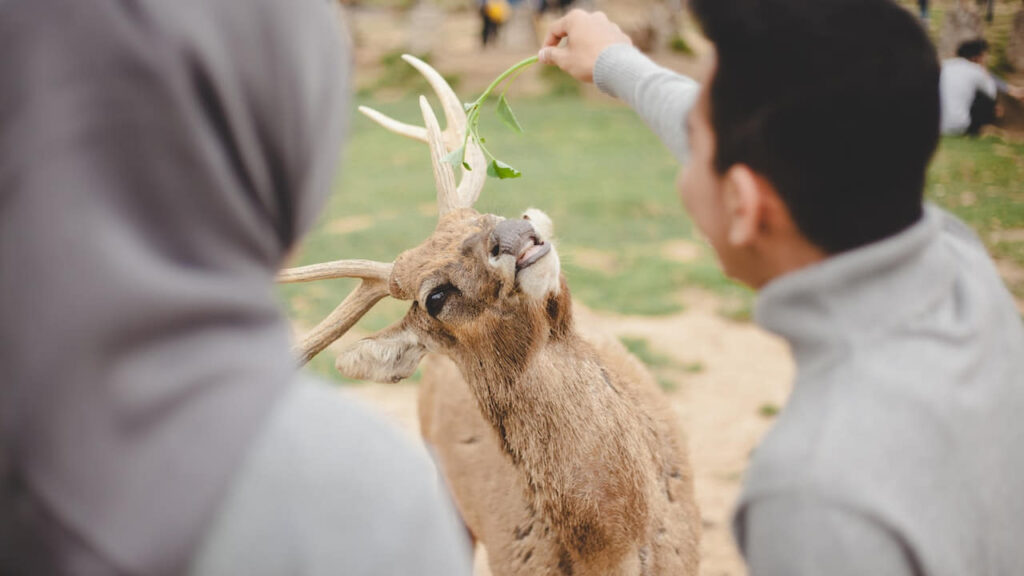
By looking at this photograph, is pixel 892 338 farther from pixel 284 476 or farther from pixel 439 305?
pixel 439 305

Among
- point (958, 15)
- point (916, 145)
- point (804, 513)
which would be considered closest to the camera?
point (804, 513)

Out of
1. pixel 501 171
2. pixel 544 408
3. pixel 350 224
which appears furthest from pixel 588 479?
pixel 350 224

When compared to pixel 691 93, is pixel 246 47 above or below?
above

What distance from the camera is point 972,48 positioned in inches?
368

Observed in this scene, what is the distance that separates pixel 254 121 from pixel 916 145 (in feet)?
3.01

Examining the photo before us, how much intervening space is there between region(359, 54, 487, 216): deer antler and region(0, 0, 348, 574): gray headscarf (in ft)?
7.63

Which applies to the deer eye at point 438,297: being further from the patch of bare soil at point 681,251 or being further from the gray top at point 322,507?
the patch of bare soil at point 681,251

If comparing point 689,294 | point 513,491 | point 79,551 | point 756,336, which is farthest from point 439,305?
point 689,294

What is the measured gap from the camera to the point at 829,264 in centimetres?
119

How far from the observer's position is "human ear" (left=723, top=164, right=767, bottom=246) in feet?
4.13

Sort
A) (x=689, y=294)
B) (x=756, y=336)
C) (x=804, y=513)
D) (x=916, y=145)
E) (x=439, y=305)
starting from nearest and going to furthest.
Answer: (x=804, y=513) → (x=916, y=145) → (x=439, y=305) → (x=756, y=336) → (x=689, y=294)

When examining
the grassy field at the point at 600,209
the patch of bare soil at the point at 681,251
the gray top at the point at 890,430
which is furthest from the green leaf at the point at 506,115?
the patch of bare soil at the point at 681,251

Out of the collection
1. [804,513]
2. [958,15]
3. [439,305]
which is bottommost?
[958,15]

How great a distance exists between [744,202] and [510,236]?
1.49 meters
